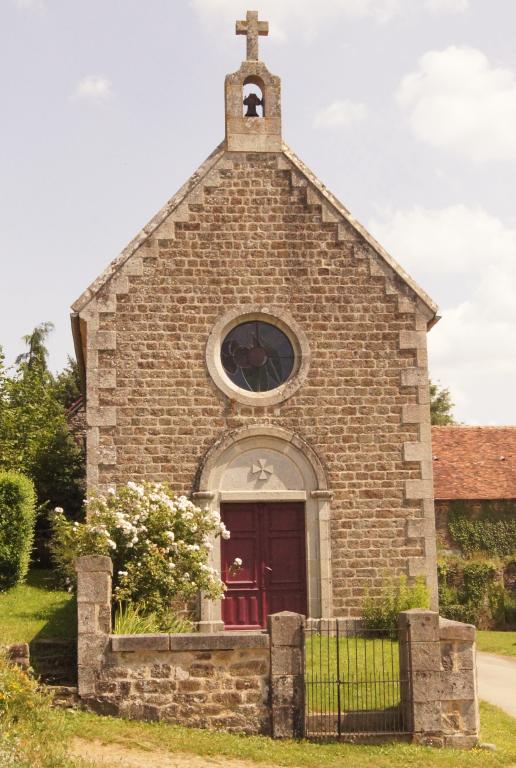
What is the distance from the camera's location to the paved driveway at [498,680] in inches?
540

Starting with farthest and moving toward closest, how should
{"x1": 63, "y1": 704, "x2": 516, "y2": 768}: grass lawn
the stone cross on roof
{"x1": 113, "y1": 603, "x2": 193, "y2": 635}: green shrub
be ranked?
the stone cross on roof
{"x1": 113, "y1": 603, "x2": 193, "y2": 635}: green shrub
{"x1": 63, "y1": 704, "x2": 516, "y2": 768}: grass lawn

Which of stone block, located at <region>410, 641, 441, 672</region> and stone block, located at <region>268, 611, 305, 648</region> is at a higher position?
stone block, located at <region>268, 611, 305, 648</region>

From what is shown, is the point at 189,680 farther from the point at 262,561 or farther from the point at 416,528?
the point at 416,528

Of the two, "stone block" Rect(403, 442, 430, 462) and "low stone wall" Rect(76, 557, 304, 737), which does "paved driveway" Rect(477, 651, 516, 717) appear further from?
"low stone wall" Rect(76, 557, 304, 737)

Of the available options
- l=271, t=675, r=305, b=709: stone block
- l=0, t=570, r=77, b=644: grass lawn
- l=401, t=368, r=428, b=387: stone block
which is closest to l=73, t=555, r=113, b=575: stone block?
l=0, t=570, r=77, b=644: grass lawn

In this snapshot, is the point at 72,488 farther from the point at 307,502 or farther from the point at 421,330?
the point at 421,330

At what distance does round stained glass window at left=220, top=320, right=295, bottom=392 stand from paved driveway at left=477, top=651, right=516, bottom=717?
5.82 meters

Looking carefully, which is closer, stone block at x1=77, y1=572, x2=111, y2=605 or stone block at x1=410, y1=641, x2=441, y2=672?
stone block at x1=410, y1=641, x2=441, y2=672

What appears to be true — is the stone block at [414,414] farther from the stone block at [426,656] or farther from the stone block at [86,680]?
the stone block at [86,680]

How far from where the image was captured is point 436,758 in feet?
32.6

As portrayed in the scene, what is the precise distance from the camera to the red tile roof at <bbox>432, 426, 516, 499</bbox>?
25.2 meters

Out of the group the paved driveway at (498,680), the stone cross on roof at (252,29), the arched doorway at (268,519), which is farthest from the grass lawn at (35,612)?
the stone cross on roof at (252,29)

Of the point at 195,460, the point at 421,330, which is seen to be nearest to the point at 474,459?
the point at 421,330

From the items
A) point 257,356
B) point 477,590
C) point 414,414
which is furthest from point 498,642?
point 257,356
